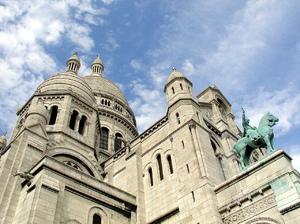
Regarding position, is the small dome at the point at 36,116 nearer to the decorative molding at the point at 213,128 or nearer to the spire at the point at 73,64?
the decorative molding at the point at 213,128

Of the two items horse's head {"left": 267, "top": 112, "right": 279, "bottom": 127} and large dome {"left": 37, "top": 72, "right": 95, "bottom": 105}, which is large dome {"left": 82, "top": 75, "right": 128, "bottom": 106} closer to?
large dome {"left": 37, "top": 72, "right": 95, "bottom": 105}

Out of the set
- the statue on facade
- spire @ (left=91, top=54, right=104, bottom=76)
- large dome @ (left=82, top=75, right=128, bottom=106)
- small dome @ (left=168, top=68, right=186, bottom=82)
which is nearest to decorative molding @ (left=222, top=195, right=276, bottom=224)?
the statue on facade

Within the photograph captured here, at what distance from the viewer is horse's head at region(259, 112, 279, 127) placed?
17.8 metres

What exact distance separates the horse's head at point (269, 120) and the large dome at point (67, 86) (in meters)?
18.4

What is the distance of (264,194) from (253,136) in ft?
11.4

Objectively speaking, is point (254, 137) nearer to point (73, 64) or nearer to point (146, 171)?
point (146, 171)

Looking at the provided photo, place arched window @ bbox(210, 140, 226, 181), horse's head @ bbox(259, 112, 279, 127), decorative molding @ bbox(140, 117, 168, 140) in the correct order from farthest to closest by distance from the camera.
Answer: decorative molding @ bbox(140, 117, 168, 140)
arched window @ bbox(210, 140, 226, 181)
horse's head @ bbox(259, 112, 279, 127)

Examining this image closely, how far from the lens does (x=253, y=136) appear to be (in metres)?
17.6

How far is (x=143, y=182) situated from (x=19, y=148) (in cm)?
901

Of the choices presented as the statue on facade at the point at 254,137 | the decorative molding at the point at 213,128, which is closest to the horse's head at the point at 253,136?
the statue on facade at the point at 254,137

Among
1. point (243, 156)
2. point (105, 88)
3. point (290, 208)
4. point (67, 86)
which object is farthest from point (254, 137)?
point (105, 88)

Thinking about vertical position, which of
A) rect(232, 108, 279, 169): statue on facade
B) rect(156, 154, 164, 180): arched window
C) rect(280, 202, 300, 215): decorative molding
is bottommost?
rect(280, 202, 300, 215): decorative molding

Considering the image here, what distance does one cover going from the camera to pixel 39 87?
3172cm

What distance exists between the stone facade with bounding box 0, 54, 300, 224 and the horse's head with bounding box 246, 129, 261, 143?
4.48 ft
